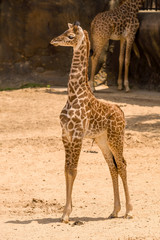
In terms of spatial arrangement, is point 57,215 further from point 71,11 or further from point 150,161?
point 71,11

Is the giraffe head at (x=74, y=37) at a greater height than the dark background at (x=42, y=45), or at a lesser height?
greater

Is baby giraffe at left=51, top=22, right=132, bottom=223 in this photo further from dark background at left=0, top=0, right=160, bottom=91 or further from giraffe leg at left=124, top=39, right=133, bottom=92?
dark background at left=0, top=0, right=160, bottom=91

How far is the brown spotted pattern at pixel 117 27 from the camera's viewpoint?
14398 mm

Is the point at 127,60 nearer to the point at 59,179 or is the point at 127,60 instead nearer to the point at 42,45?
the point at 42,45

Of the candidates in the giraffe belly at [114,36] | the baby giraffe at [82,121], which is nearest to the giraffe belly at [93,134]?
the baby giraffe at [82,121]

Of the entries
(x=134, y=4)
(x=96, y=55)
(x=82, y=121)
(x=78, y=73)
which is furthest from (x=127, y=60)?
(x=82, y=121)

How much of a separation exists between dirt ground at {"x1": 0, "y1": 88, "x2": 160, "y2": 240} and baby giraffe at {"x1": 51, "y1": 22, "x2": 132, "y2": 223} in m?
0.36

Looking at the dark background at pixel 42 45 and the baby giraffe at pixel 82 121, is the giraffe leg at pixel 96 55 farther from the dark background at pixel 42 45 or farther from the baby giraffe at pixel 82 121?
the baby giraffe at pixel 82 121

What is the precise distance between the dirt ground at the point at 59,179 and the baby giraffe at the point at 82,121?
1.18 ft

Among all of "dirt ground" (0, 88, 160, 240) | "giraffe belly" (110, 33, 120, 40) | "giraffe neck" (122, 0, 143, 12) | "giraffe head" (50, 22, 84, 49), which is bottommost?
"dirt ground" (0, 88, 160, 240)

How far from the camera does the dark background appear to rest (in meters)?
15.2

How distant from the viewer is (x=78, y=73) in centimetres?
645

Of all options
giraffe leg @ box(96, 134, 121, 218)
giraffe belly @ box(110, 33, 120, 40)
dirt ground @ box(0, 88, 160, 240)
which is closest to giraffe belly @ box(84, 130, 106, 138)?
giraffe leg @ box(96, 134, 121, 218)

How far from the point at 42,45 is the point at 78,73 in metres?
9.40
